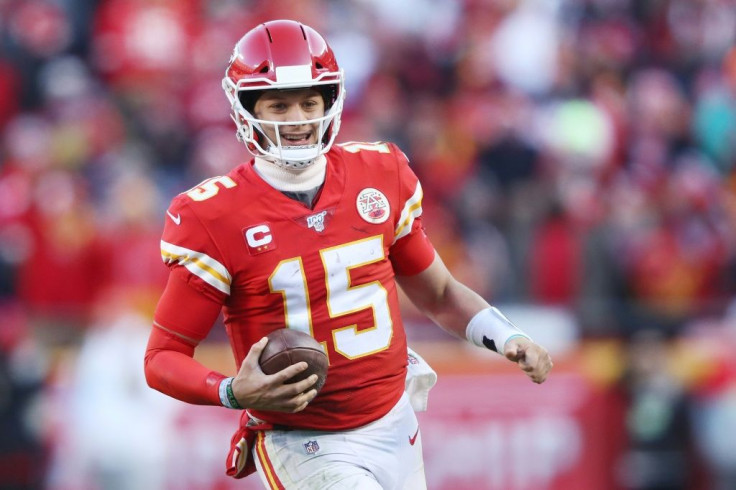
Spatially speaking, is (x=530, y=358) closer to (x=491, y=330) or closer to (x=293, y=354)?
(x=491, y=330)

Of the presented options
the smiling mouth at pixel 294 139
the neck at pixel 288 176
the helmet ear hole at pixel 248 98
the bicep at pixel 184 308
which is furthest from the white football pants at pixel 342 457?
the helmet ear hole at pixel 248 98

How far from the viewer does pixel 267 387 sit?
3.43 meters

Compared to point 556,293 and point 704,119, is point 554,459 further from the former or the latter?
point 704,119

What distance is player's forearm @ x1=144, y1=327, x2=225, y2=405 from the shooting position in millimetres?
3576

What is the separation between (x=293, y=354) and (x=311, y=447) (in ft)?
1.50

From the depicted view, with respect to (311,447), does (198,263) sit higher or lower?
higher

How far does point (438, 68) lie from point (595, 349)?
3785 millimetres

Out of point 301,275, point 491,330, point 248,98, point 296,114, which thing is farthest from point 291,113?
point 491,330

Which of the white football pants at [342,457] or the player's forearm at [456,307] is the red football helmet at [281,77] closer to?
the player's forearm at [456,307]

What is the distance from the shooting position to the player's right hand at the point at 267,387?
11.2ft

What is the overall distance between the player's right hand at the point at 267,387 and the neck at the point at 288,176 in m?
0.55

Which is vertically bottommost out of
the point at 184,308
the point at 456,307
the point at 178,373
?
the point at 456,307

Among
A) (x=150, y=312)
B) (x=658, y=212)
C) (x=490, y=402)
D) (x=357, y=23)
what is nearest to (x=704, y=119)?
(x=658, y=212)

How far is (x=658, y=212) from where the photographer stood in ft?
28.8
